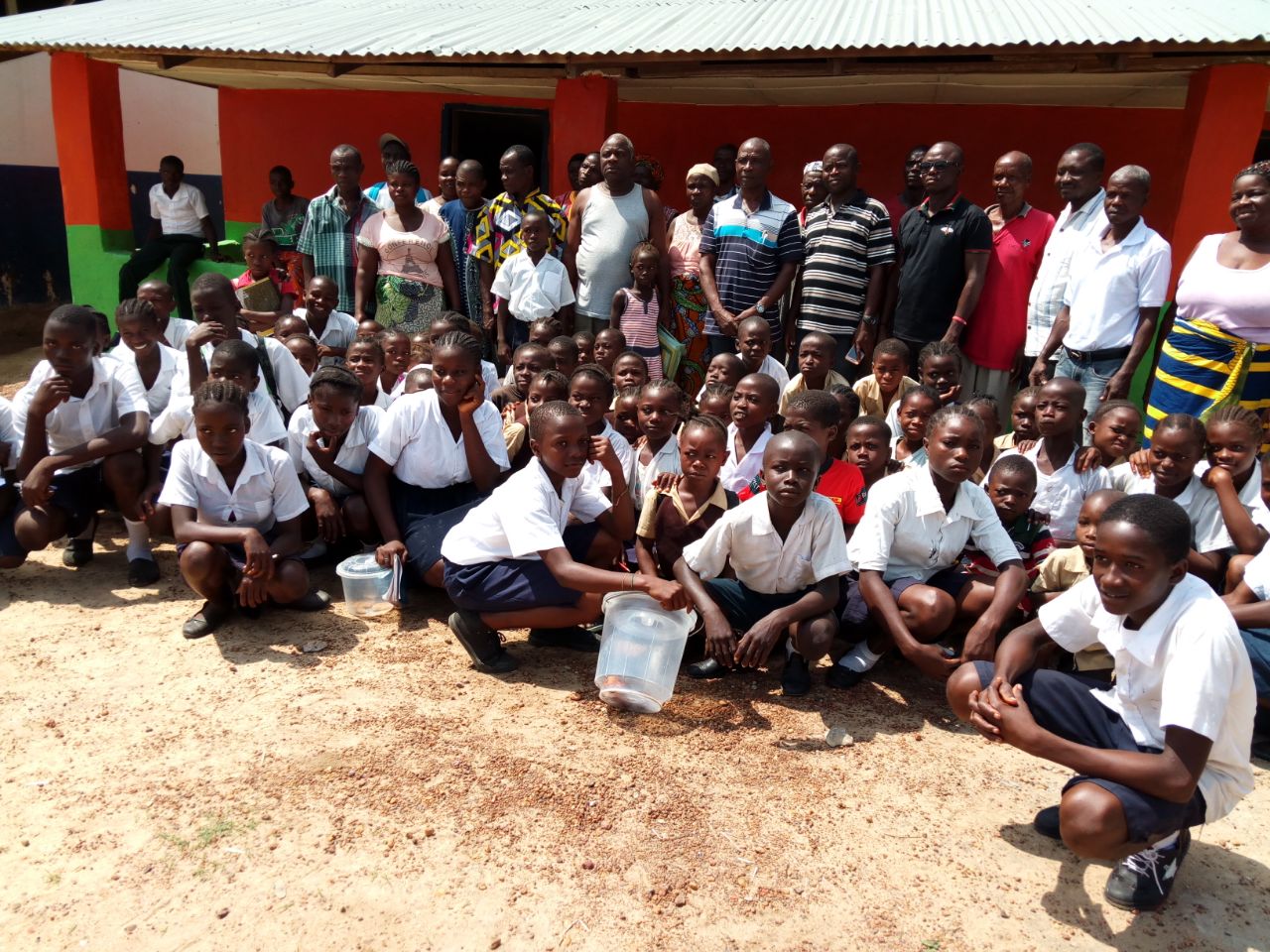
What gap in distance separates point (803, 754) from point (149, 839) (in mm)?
1783

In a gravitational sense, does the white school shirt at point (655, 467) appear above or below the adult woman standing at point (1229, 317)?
below

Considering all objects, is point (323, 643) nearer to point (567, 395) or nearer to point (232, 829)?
point (232, 829)

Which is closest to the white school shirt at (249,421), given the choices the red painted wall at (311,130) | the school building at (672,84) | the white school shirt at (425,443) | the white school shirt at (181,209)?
the white school shirt at (425,443)

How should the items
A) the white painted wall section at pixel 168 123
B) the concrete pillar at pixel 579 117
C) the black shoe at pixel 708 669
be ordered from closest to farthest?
the black shoe at pixel 708 669, the concrete pillar at pixel 579 117, the white painted wall section at pixel 168 123

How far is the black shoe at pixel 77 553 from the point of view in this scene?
4.07 meters

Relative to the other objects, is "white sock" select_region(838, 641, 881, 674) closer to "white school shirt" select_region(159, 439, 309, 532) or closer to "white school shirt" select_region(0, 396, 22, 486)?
"white school shirt" select_region(159, 439, 309, 532)

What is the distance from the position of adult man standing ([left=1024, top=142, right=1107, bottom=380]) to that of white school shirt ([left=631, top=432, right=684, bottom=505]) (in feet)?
6.58

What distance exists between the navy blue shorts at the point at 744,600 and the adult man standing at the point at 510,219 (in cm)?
294

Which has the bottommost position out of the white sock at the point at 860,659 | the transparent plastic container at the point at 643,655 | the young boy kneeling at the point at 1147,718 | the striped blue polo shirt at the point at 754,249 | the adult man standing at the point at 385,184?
the white sock at the point at 860,659

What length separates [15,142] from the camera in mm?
10367

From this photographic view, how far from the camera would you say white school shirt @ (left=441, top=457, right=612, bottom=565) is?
3.06 m

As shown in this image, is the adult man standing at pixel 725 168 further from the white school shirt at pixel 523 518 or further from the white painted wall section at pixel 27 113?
the white painted wall section at pixel 27 113

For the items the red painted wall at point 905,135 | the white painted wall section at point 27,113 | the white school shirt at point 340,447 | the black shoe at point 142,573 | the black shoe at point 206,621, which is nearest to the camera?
the black shoe at point 206,621

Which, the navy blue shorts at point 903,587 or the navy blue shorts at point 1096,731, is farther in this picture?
the navy blue shorts at point 903,587
